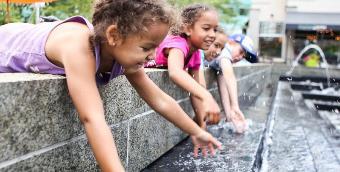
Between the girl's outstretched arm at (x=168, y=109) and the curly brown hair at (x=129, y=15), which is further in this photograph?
the girl's outstretched arm at (x=168, y=109)

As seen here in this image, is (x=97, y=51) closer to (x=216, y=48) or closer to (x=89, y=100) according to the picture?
(x=89, y=100)

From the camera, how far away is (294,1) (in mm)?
30531

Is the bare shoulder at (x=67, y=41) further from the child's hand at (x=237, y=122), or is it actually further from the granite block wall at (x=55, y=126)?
the child's hand at (x=237, y=122)

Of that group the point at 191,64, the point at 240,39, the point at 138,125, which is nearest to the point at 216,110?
the point at 138,125

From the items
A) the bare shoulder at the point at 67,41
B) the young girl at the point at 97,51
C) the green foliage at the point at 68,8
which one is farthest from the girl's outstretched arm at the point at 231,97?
the green foliage at the point at 68,8

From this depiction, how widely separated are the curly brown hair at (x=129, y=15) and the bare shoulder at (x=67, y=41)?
0.21ft

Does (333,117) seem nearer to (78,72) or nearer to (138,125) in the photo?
(138,125)

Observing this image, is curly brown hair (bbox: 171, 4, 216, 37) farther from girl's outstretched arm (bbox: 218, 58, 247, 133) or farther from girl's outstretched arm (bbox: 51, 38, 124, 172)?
girl's outstretched arm (bbox: 51, 38, 124, 172)

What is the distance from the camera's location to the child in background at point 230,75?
185 inches

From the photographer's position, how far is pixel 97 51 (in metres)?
2.17

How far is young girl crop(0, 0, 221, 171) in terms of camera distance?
1.95 m

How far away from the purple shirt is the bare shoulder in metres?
0.04

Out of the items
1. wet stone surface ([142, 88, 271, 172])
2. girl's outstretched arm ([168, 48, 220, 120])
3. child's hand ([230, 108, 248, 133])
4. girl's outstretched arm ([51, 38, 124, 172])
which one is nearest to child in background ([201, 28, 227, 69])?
child's hand ([230, 108, 248, 133])

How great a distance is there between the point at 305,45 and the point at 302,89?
18713mm
